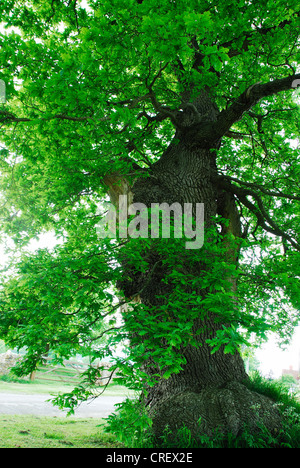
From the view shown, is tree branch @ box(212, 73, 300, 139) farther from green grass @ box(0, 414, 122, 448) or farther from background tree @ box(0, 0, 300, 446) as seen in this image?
green grass @ box(0, 414, 122, 448)

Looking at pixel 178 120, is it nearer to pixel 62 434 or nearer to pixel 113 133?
pixel 113 133

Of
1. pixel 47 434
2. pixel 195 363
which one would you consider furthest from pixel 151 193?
pixel 47 434

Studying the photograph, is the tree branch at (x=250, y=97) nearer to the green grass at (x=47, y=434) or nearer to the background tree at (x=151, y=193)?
the background tree at (x=151, y=193)

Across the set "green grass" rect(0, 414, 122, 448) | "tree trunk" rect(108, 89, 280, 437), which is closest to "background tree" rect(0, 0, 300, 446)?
"tree trunk" rect(108, 89, 280, 437)

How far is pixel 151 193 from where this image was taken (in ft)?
17.8

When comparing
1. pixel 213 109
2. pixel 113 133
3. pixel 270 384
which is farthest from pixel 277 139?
pixel 270 384

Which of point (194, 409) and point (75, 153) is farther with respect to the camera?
point (75, 153)

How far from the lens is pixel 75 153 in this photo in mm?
4922

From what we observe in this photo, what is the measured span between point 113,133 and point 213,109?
10.3 feet

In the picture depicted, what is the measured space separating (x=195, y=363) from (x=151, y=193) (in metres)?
2.86

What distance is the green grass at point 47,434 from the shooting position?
418 cm

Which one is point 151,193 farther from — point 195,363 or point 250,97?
point 195,363

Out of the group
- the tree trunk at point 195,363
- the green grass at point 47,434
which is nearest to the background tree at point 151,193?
the tree trunk at point 195,363

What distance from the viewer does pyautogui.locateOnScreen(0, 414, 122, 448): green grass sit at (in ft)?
13.7
